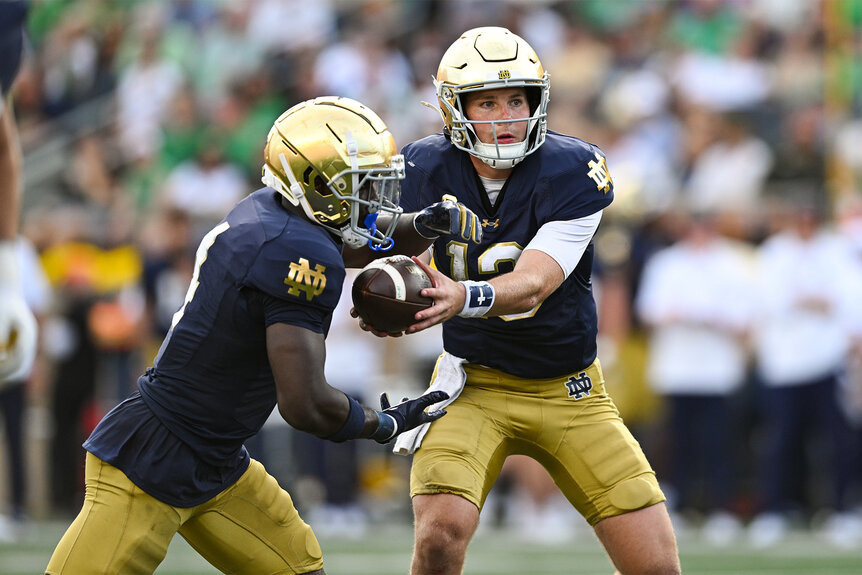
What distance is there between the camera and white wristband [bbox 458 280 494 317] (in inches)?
150

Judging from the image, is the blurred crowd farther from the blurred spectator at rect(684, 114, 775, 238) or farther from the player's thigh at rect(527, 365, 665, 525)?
the player's thigh at rect(527, 365, 665, 525)

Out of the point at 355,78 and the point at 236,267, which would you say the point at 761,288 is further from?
the point at 236,267

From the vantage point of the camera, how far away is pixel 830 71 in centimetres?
975

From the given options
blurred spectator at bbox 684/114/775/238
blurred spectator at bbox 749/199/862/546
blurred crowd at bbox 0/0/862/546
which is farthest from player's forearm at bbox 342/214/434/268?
blurred spectator at bbox 684/114/775/238

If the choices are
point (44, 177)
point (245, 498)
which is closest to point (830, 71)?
point (44, 177)

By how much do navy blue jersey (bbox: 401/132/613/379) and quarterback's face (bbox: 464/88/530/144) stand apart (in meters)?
0.13

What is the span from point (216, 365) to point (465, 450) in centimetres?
93

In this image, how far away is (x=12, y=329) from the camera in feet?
11.6

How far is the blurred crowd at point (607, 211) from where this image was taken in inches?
328

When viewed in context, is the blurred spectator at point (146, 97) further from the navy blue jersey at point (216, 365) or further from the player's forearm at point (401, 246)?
the navy blue jersey at point (216, 365)

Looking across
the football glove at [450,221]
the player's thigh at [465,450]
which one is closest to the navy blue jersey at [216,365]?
the football glove at [450,221]

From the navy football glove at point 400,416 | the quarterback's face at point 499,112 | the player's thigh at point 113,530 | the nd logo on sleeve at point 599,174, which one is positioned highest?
the quarterback's face at point 499,112

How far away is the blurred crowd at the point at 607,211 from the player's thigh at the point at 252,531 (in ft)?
14.7

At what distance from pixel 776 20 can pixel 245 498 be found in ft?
26.7
